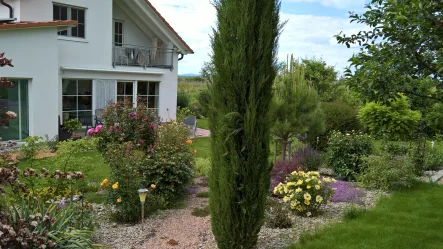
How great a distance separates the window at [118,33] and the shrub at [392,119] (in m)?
11.2

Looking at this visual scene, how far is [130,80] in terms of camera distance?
1670cm

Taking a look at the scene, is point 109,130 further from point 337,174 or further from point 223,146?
point 337,174

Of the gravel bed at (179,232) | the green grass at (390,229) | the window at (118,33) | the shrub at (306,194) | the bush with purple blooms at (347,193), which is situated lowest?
the gravel bed at (179,232)

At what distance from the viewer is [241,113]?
4.30 m

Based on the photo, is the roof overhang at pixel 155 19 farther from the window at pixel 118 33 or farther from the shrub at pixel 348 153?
the shrub at pixel 348 153

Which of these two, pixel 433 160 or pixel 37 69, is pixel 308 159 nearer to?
pixel 433 160

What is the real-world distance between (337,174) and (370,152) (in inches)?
41.1

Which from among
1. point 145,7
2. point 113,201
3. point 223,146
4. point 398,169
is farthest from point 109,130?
point 145,7

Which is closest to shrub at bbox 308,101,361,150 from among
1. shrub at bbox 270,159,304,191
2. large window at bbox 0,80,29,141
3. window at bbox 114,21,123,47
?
shrub at bbox 270,159,304,191

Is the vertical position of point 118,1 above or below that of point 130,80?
above

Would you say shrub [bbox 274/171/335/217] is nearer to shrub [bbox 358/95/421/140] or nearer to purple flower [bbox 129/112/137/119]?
purple flower [bbox 129/112/137/119]

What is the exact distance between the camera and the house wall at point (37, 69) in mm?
10861

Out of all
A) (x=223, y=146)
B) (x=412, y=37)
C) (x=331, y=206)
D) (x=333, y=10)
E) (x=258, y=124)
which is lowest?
(x=331, y=206)

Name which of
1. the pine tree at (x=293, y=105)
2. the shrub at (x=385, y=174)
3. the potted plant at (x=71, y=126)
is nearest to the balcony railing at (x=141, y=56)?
the potted plant at (x=71, y=126)
